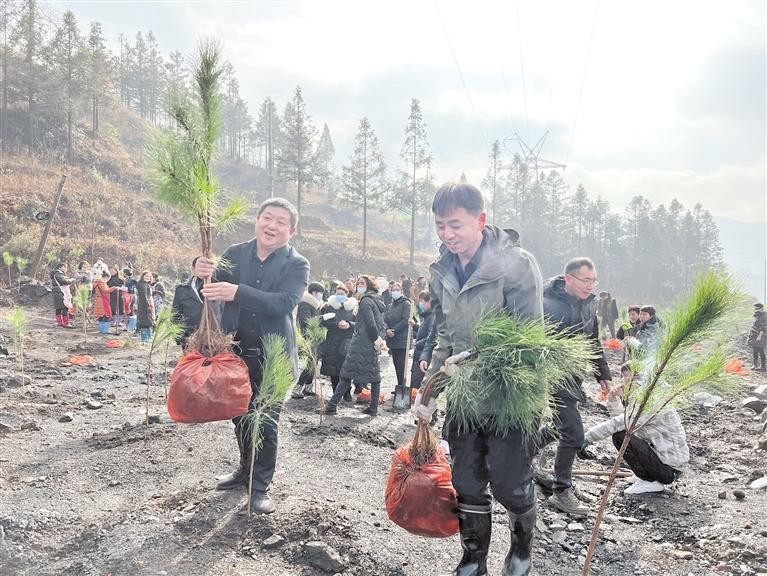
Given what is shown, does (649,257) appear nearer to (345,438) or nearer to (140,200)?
(140,200)

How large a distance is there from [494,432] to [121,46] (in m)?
82.6

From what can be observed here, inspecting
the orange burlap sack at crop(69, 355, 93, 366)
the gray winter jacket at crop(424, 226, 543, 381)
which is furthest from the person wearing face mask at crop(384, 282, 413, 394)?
the orange burlap sack at crop(69, 355, 93, 366)

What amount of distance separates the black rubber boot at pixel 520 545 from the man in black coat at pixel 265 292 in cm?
162

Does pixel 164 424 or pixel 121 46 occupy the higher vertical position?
pixel 121 46

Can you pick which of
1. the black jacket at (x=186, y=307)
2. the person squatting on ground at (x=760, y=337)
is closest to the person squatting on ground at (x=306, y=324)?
the black jacket at (x=186, y=307)

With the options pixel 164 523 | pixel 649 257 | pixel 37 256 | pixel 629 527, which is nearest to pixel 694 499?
pixel 629 527

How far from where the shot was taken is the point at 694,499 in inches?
177

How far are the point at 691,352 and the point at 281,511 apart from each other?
264 centimetres

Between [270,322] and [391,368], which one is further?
[391,368]

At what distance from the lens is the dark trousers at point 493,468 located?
247 centimetres

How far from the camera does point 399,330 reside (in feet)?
26.5

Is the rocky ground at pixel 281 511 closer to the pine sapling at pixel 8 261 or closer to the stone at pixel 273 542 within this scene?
the stone at pixel 273 542

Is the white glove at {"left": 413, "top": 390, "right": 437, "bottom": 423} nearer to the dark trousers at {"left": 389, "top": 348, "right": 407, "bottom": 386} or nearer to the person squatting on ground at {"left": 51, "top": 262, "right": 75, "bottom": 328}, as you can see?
the dark trousers at {"left": 389, "top": 348, "right": 407, "bottom": 386}

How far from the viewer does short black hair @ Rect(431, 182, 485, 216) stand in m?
2.59
